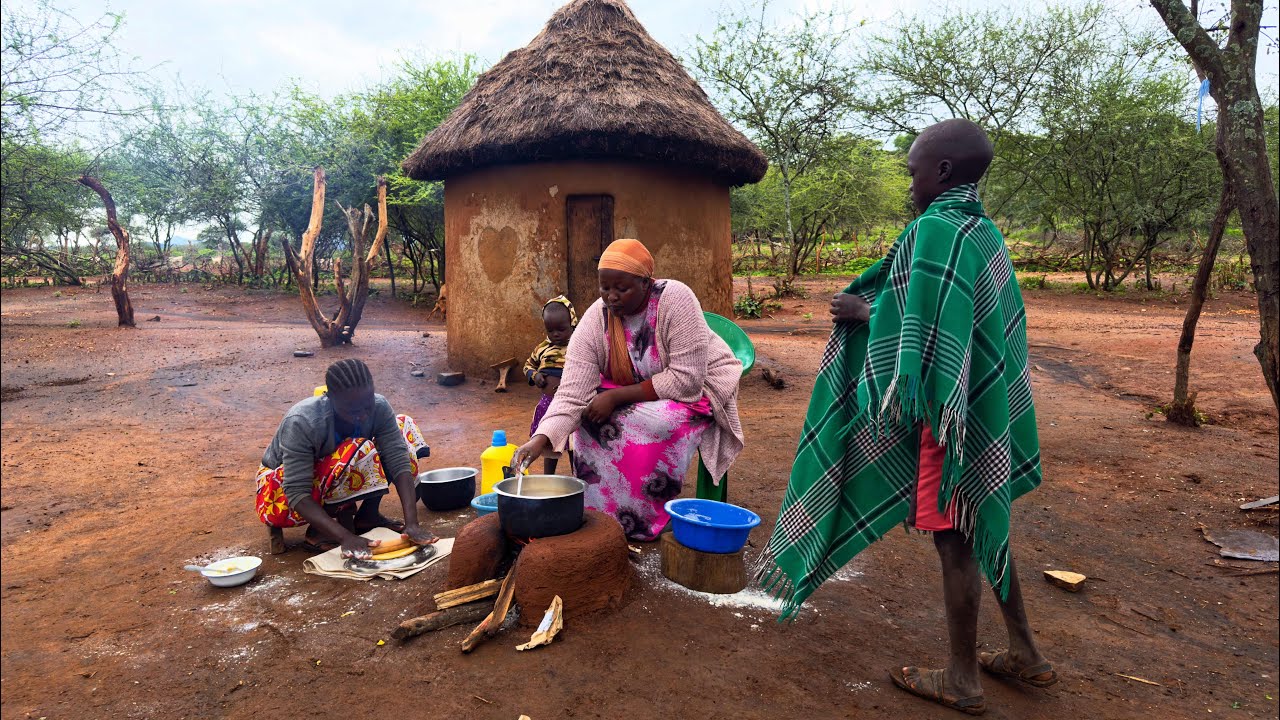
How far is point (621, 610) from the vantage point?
8.05 ft

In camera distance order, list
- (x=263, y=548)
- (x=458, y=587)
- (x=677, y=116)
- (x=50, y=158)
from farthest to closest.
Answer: (x=50, y=158)
(x=677, y=116)
(x=263, y=548)
(x=458, y=587)

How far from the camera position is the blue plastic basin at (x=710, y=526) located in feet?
8.26

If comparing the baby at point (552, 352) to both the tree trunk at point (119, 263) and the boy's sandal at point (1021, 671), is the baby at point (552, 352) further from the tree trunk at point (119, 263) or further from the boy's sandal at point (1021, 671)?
the tree trunk at point (119, 263)

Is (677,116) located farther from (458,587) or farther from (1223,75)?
(458,587)

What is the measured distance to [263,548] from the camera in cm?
313

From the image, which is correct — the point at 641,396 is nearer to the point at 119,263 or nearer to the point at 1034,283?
the point at 119,263

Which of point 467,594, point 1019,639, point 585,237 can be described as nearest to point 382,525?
point 467,594

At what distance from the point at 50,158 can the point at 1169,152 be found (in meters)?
18.5

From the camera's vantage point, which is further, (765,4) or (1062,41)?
(765,4)

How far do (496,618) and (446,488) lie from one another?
1.35 m

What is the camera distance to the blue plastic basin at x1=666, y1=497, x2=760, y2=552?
252 cm

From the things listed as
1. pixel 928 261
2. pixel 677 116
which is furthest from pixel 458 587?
pixel 677 116

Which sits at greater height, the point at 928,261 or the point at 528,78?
Result: the point at 528,78

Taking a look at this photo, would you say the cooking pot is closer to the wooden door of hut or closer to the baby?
the baby
